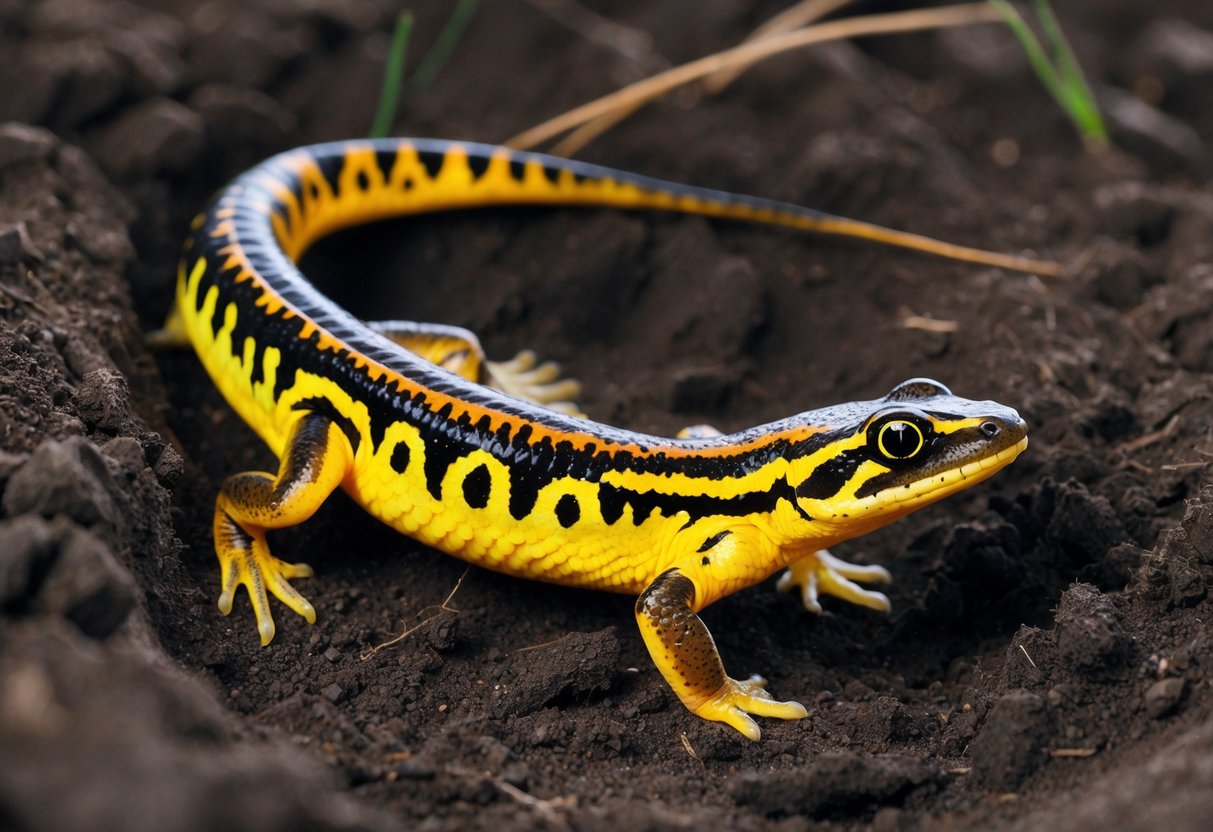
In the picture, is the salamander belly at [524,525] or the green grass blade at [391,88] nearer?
the salamander belly at [524,525]

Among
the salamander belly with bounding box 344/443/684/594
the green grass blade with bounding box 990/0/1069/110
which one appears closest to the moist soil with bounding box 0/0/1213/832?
the salamander belly with bounding box 344/443/684/594

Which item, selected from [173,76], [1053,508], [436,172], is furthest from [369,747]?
[173,76]

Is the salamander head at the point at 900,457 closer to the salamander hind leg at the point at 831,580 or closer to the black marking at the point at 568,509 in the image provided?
the salamander hind leg at the point at 831,580

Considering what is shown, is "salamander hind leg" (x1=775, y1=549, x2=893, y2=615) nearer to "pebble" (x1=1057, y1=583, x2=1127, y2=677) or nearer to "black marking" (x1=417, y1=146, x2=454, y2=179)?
"pebble" (x1=1057, y1=583, x2=1127, y2=677)

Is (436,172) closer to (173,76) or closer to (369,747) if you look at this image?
(173,76)

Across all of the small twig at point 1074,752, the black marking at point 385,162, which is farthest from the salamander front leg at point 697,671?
the black marking at point 385,162

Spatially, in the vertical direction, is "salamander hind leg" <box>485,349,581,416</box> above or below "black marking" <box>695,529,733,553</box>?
below
